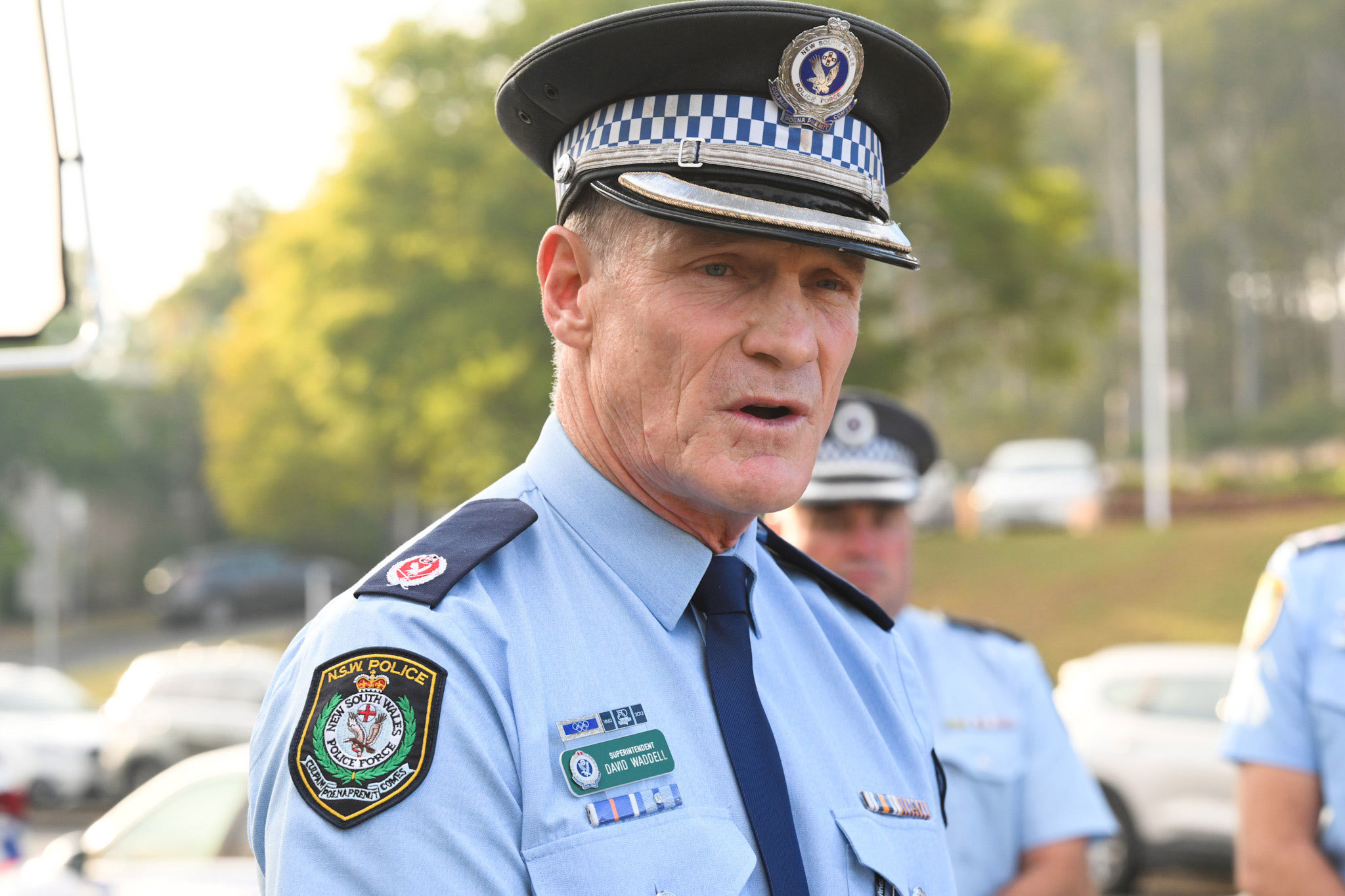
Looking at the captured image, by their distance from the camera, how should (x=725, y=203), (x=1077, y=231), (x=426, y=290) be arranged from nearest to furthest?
(x=725, y=203) → (x=426, y=290) → (x=1077, y=231)

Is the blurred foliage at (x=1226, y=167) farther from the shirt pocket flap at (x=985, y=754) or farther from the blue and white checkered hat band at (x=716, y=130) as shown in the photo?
the blue and white checkered hat band at (x=716, y=130)

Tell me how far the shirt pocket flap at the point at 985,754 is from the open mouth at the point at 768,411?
5.86 feet

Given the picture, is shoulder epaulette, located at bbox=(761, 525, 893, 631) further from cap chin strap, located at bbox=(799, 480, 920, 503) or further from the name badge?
cap chin strap, located at bbox=(799, 480, 920, 503)

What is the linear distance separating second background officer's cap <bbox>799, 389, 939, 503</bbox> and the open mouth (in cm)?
164

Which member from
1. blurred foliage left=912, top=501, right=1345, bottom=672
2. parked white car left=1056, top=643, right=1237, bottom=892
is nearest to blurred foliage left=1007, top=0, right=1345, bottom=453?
blurred foliage left=912, top=501, right=1345, bottom=672

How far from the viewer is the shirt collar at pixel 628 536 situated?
5.25 ft

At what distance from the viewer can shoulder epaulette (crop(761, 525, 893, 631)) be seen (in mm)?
1964

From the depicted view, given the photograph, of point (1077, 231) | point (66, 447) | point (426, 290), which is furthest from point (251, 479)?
point (1077, 231)

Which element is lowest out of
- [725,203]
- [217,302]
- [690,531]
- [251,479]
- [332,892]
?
[332,892]

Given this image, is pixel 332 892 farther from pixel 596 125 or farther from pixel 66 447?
pixel 66 447

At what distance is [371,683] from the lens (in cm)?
132

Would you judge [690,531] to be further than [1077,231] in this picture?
No

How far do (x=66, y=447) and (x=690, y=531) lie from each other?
36700 mm

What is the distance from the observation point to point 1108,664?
980 cm
